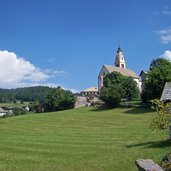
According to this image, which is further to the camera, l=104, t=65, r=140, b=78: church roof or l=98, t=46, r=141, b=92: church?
l=98, t=46, r=141, b=92: church

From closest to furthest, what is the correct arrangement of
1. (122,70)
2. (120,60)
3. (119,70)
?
1. (119,70)
2. (122,70)
3. (120,60)

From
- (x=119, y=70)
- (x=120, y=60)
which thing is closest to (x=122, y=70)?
(x=119, y=70)

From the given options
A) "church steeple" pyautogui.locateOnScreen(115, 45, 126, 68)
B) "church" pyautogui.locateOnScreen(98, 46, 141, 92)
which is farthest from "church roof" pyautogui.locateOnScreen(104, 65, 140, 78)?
"church steeple" pyautogui.locateOnScreen(115, 45, 126, 68)

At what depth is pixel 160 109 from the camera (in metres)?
27.4

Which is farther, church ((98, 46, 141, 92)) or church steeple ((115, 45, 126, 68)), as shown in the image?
church steeple ((115, 45, 126, 68))

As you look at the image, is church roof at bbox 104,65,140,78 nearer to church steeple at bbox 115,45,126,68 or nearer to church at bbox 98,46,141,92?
church at bbox 98,46,141,92

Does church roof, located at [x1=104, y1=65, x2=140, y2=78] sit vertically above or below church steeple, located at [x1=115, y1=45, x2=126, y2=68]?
below

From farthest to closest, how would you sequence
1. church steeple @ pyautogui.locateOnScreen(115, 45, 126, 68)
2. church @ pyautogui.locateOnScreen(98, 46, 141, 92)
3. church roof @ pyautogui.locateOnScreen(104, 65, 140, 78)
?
church steeple @ pyautogui.locateOnScreen(115, 45, 126, 68) → church @ pyautogui.locateOnScreen(98, 46, 141, 92) → church roof @ pyautogui.locateOnScreen(104, 65, 140, 78)

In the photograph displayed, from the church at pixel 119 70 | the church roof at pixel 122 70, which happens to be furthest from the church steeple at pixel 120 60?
the church roof at pixel 122 70

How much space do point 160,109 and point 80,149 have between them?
25.8 ft

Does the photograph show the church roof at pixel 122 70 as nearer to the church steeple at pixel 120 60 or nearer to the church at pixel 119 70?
the church at pixel 119 70

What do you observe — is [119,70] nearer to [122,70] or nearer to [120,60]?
[122,70]

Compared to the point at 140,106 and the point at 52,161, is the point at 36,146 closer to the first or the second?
the point at 52,161

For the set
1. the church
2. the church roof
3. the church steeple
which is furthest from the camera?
the church steeple
